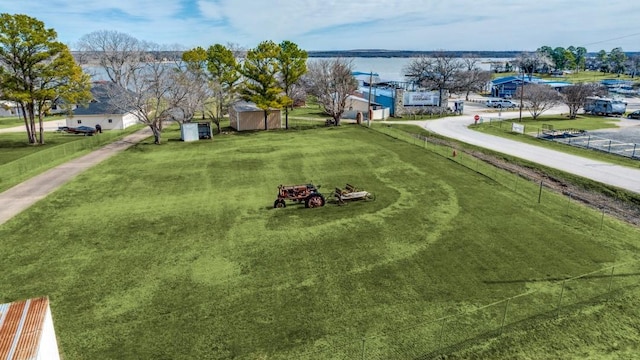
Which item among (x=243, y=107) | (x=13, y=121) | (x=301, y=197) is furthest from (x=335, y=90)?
(x=13, y=121)

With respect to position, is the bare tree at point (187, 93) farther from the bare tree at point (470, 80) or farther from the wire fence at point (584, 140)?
the bare tree at point (470, 80)

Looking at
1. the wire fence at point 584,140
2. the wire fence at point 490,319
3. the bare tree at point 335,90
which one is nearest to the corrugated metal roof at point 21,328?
the wire fence at point 490,319

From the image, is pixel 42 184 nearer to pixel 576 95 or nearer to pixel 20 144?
pixel 20 144

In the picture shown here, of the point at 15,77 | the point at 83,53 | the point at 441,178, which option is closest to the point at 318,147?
the point at 441,178

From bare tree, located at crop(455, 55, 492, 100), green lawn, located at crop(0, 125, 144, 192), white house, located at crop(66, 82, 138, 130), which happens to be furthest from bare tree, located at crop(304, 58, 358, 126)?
bare tree, located at crop(455, 55, 492, 100)

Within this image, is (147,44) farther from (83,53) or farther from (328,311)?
(328,311)
